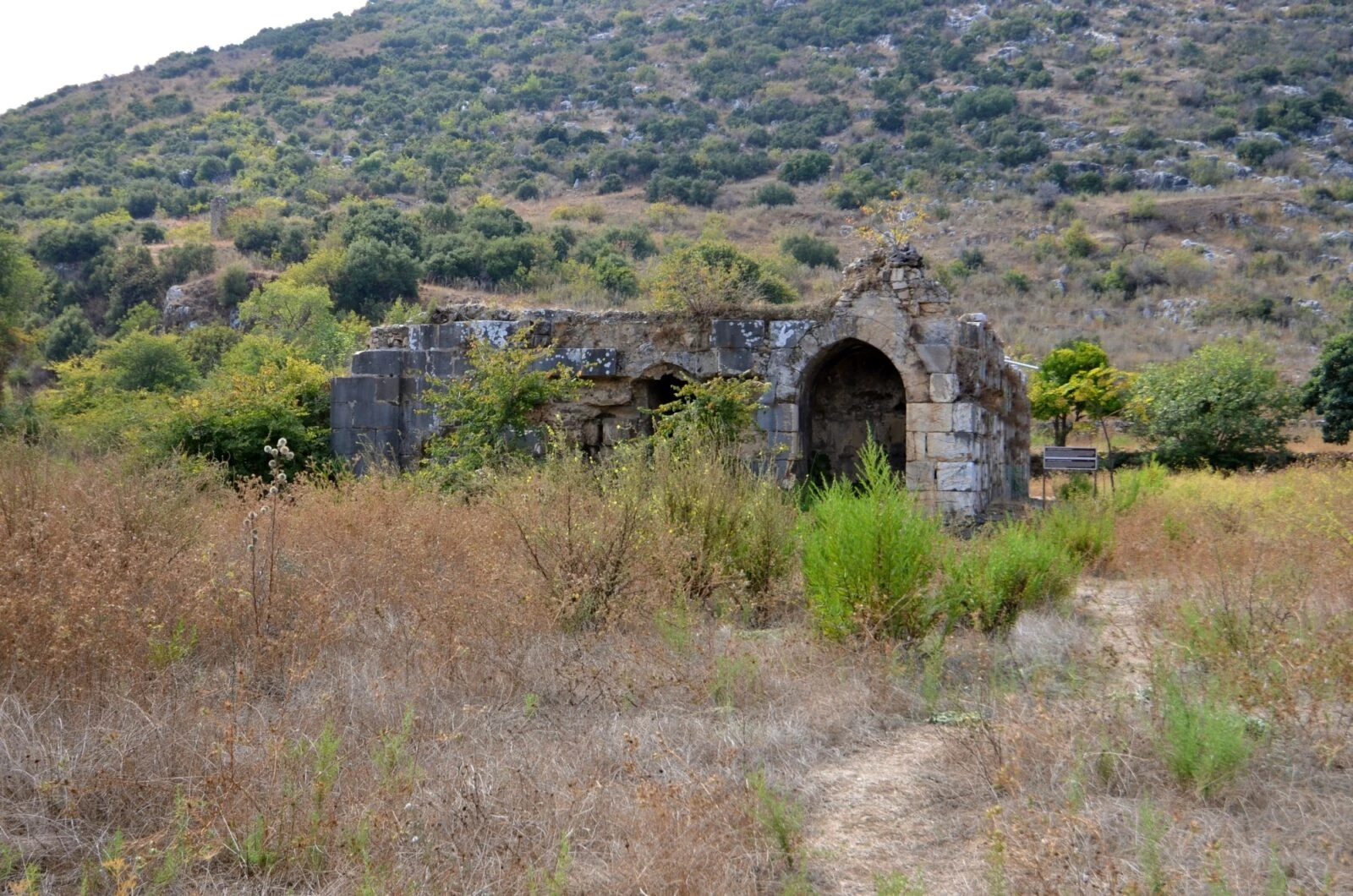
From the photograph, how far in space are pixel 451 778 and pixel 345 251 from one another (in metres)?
32.0

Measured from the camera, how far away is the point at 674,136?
52.0m

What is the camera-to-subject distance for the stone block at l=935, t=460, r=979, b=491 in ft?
39.6

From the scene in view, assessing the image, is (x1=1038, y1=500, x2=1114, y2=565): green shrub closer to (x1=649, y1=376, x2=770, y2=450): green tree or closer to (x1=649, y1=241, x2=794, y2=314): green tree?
(x1=649, y1=376, x2=770, y2=450): green tree

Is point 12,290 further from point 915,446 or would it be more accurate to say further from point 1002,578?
point 1002,578

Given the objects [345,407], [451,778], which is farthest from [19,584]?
[345,407]

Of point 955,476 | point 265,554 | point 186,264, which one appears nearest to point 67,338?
point 186,264

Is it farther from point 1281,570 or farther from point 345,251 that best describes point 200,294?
point 1281,570

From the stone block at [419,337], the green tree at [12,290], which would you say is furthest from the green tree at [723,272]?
the green tree at [12,290]

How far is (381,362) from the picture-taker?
13.7 m

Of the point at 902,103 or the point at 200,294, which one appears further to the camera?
the point at 902,103

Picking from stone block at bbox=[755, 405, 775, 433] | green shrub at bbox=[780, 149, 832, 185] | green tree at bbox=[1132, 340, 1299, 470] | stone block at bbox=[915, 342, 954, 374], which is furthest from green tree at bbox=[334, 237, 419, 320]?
stone block at bbox=[915, 342, 954, 374]

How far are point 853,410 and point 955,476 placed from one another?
8.95 ft

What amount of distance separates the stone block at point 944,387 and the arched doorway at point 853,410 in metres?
2.03

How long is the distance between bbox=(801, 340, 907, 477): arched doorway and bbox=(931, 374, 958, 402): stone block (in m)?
2.03
